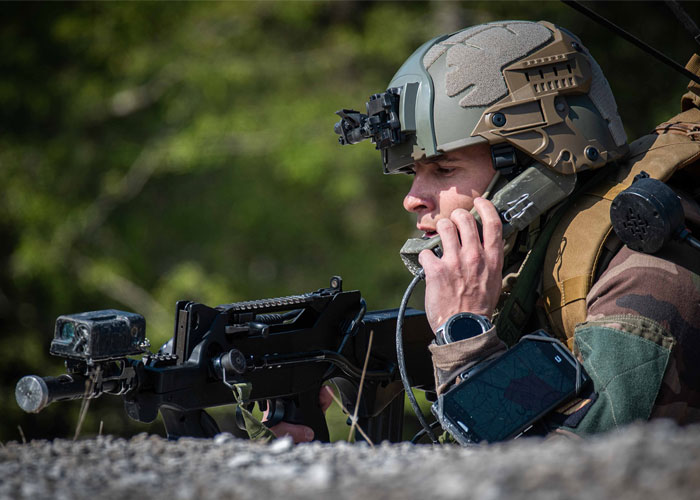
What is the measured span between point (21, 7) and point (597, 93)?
11.2 m

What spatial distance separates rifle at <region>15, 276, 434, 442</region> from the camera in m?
2.93

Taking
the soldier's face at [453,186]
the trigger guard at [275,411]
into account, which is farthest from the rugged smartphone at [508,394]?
the trigger guard at [275,411]

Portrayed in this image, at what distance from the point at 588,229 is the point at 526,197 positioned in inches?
10.7

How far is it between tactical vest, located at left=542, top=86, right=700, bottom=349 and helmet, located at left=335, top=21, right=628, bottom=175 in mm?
117

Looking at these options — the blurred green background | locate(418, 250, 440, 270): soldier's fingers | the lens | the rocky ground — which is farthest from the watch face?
the blurred green background

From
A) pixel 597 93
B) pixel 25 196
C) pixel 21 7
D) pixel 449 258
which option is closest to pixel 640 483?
pixel 449 258

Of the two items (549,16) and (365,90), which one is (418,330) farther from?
(365,90)

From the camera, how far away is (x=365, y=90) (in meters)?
12.1

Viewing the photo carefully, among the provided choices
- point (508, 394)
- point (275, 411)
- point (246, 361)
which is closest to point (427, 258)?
point (508, 394)

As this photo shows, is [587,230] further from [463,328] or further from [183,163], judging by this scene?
[183,163]

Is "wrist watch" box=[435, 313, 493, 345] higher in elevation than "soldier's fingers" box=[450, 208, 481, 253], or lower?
lower

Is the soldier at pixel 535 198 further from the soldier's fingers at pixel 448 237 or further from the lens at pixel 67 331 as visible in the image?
the lens at pixel 67 331

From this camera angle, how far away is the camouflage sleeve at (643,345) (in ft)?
9.36

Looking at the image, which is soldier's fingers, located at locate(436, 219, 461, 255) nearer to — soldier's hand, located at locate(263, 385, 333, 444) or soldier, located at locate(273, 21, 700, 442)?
soldier, located at locate(273, 21, 700, 442)
